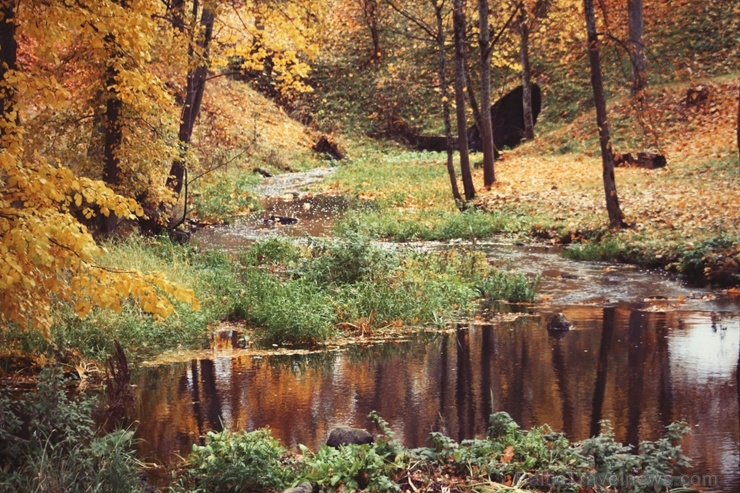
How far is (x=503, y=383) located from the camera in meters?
9.39

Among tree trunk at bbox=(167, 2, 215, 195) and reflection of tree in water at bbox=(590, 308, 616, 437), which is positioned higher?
tree trunk at bbox=(167, 2, 215, 195)

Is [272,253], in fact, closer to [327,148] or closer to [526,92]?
[526,92]

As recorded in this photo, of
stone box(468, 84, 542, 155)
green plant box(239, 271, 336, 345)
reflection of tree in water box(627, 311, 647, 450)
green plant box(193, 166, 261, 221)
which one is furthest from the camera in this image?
stone box(468, 84, 542, 155)

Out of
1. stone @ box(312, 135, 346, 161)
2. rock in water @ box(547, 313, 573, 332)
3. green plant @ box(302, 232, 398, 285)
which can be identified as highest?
stone @ box(312, 135, 346, 161)

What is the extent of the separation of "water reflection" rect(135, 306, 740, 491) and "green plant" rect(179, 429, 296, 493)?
2.19 ft

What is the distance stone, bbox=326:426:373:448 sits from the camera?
724cm

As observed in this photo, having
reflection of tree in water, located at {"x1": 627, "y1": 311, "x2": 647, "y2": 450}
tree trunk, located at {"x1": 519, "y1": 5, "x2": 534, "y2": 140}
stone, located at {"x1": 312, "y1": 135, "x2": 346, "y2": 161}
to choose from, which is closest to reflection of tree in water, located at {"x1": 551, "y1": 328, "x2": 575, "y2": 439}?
reflection of tree in water, located at {"x1": 627, "y1": 311, "x2": 647, "y2": 450}

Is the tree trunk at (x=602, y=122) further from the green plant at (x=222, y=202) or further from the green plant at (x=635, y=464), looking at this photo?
the green plant at (x=635, y=464)

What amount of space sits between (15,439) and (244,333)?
5.15 meters

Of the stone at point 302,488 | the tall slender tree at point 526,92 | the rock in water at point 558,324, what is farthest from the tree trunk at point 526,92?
the stone at point 302,488

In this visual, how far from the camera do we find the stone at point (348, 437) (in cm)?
724

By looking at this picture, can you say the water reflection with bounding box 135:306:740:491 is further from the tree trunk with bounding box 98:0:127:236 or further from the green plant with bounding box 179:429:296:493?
the tree trunk with bounding box 98:0:127:236

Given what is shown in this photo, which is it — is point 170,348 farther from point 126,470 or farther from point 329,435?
point 126,470

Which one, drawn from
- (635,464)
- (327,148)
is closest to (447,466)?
(635,464)
